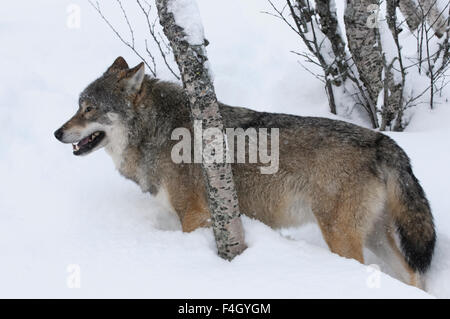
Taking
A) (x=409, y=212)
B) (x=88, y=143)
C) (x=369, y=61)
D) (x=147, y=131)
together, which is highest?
(x=369, y=61)


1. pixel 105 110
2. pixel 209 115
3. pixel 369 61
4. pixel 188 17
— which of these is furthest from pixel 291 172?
pixel 369 61

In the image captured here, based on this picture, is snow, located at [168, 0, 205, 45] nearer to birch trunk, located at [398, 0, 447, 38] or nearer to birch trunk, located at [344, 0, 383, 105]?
birch trunk, located at [344, 0, 383, 105]

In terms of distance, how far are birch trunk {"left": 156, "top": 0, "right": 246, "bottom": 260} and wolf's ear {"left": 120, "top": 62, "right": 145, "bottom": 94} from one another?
3.38 feet

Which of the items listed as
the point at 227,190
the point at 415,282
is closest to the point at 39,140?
the point at 227,190

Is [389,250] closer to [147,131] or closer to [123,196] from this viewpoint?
[147,131]

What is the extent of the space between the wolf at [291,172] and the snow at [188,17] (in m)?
1.06

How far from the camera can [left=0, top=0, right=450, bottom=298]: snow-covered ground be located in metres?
3.05

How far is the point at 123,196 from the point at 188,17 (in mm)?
2129

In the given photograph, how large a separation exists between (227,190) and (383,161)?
130 centimetres

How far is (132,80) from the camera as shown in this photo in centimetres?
425

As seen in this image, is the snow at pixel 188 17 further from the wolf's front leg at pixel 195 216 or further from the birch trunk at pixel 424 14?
the birch trunk at pixel 424 14

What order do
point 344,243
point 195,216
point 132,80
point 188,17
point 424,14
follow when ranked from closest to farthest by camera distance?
1. point 188,17
2. point 344,243
3. point 195,216
4. point 132,80
5. point 424,14

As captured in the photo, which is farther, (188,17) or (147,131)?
(147,131)

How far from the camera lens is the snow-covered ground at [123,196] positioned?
305cm
